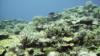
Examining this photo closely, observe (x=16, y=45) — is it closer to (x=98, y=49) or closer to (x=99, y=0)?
(x=98, y=49)

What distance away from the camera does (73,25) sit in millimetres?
10211

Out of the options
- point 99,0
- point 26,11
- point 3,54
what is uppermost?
point 26,11

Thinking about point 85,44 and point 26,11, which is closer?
point 85,44

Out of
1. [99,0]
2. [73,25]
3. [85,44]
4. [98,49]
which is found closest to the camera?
[98,49]

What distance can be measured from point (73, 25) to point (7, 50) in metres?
4.03

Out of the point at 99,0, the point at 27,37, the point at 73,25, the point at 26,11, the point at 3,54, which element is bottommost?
the point at 3,54

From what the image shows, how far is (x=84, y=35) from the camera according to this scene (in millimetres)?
8125

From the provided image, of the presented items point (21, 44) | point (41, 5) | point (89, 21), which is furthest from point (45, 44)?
point (41, 5)

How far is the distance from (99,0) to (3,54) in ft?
112

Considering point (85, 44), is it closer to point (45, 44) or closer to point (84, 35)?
point (84, 35)

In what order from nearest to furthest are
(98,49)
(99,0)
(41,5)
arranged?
(98,49) → (99,0) → (41,5)

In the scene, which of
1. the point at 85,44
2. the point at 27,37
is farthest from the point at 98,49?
the point at 27,37

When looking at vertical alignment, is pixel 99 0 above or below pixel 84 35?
above

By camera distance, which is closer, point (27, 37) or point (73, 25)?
point (27, 37)
